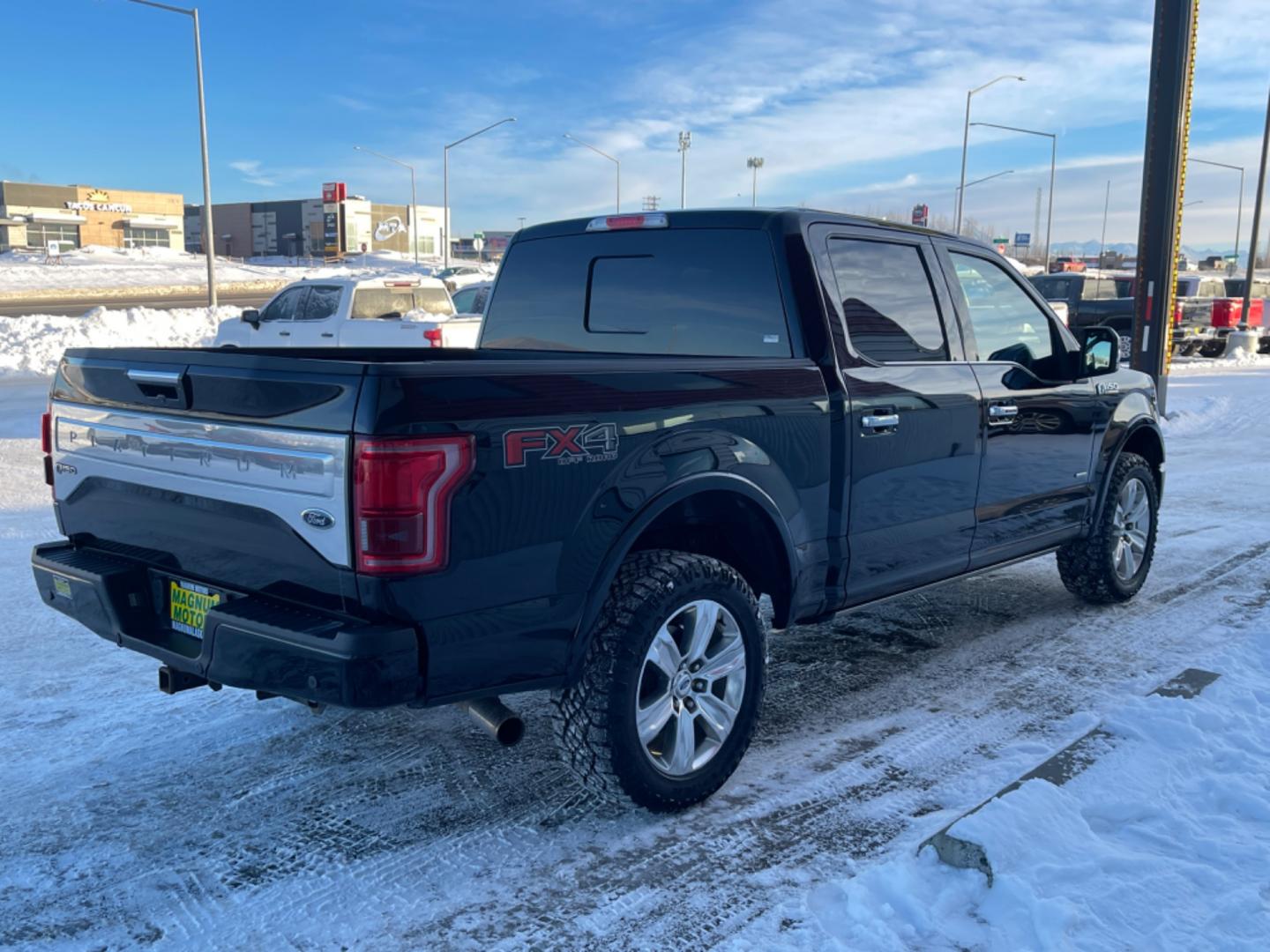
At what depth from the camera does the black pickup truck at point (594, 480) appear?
285cm

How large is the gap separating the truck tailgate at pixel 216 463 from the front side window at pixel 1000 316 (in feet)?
10.5

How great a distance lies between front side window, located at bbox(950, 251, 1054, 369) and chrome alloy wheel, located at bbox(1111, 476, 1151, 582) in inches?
45.5

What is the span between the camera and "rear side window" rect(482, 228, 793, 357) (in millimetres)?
4188

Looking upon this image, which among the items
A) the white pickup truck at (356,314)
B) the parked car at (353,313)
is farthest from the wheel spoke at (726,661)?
the parked car at (353,313)

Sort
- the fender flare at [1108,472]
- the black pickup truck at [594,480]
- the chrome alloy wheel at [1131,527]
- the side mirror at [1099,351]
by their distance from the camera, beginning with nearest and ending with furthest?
the black pickup truck at [594,480], the side mirror at [1099,351], the fender flare at [1108,472], the chrome alloy wheel at [1131,527]

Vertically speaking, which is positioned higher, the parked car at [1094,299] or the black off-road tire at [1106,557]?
the parked car at [1094,299]

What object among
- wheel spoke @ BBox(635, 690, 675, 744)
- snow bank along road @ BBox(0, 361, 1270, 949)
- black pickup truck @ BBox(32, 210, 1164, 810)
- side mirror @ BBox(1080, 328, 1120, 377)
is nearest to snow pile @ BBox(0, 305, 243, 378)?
snow bank along road @ BBox(0, 361, 1270, 949)

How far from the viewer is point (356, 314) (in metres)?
15.1

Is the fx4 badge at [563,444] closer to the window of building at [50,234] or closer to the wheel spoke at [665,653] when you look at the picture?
the wheel spoke at [665,653]

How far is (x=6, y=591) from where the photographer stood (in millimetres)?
5801

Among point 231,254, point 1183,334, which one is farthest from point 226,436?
point 231,254

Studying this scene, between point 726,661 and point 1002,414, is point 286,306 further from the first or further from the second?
point 726,661

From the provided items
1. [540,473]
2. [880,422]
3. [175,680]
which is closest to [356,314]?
[880,422]

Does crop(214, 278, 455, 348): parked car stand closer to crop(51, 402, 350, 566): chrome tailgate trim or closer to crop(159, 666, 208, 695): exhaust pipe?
Result: crop(51, 402, 350, 566): chrome tailgate trim
